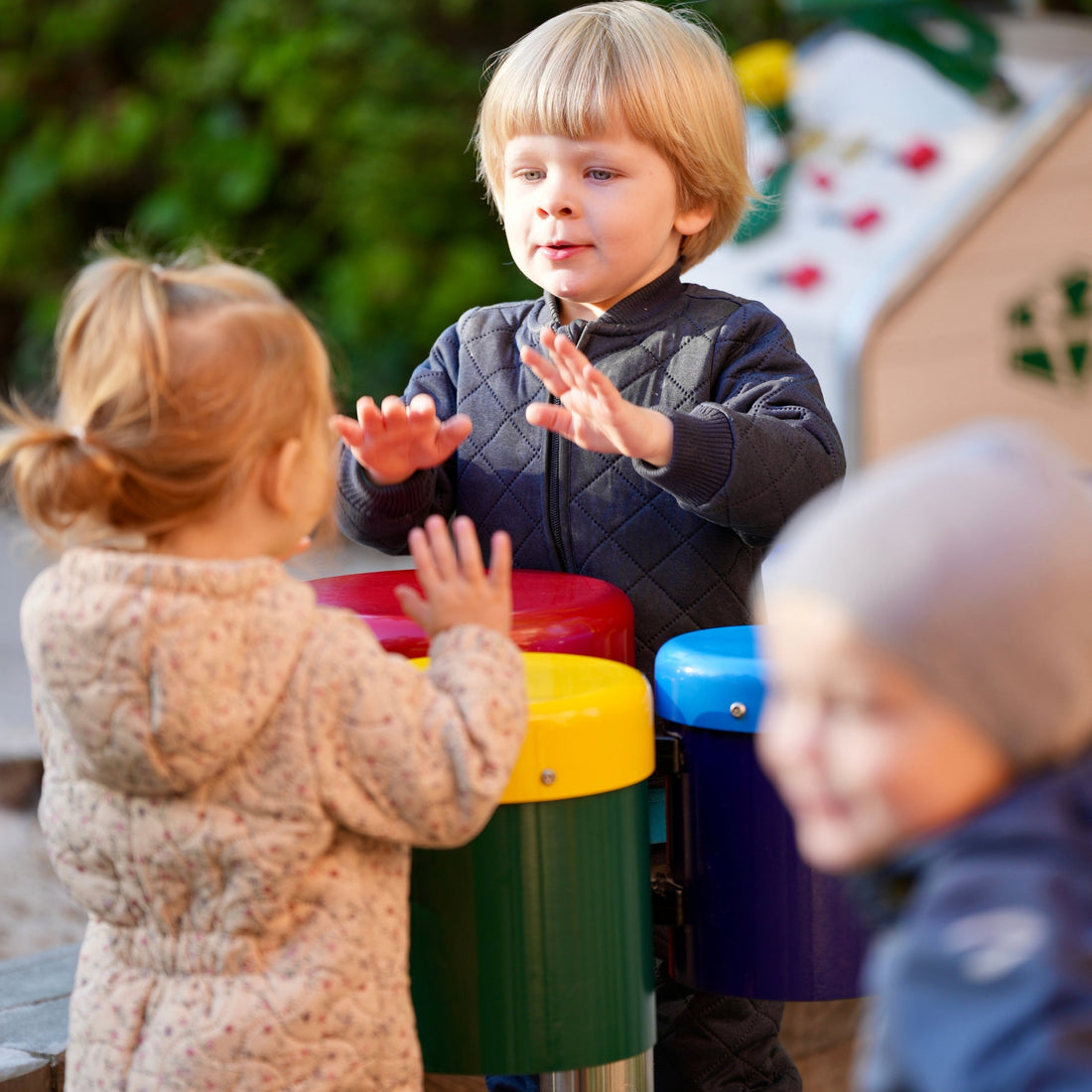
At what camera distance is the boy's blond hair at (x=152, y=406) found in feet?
4.37

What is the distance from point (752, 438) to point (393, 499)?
1.63 ft

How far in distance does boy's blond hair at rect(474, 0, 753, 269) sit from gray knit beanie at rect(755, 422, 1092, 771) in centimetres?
113

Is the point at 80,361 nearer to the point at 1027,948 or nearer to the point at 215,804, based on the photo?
the point at 215,804

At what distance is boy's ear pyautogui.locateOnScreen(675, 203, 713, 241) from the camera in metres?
2.06

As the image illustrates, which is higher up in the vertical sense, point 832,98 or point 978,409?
point 832,98

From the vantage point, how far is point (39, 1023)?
84.2 inches

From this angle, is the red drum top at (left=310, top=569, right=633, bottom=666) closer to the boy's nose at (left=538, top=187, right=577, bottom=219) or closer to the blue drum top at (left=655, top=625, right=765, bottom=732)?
the blue drum top at (left=655, top=625, right=765, bottom=732)

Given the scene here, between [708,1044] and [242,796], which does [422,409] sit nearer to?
[242,796]

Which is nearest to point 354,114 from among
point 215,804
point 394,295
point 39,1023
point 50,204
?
point 394,295

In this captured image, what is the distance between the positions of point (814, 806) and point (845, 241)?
3.67m

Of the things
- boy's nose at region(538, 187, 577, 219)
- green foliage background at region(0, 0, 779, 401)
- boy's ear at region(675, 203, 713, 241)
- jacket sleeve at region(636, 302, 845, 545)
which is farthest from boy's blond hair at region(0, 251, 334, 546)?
green foliage background at region(0, 0, 779, 401)

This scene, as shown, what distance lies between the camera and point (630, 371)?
2.01 metres

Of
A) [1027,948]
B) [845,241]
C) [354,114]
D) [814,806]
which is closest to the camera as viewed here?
[1027,948]

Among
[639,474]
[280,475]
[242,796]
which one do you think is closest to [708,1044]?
[639,474]
